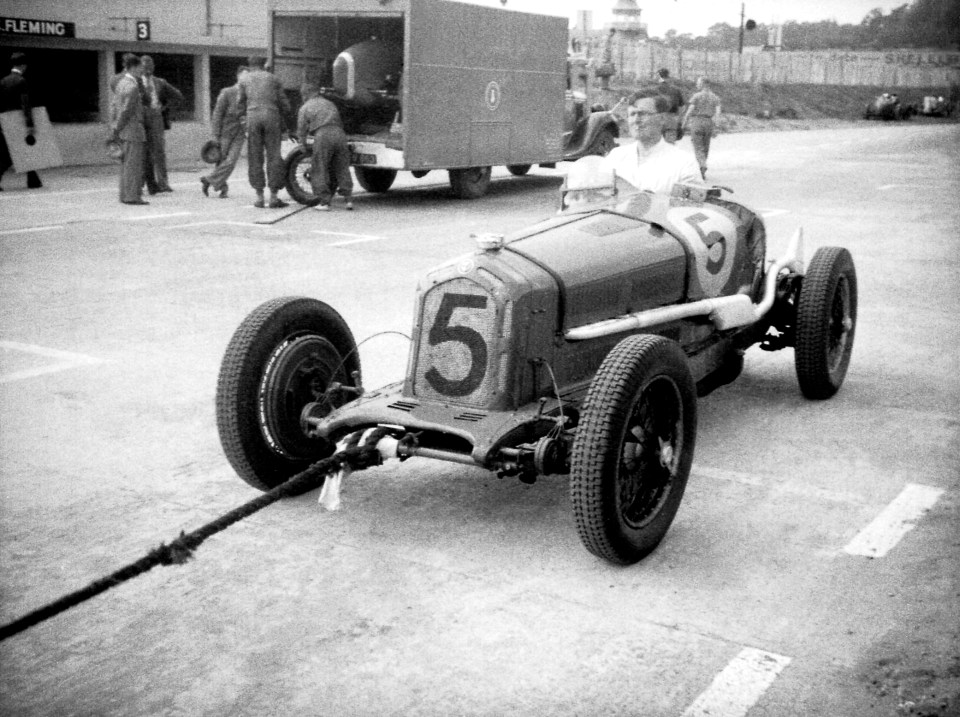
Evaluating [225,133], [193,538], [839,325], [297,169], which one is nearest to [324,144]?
[297,169]

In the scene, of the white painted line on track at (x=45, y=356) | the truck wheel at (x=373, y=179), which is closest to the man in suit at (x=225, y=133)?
the truck wheel at (x=373, y=179)

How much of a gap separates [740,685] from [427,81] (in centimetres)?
1323

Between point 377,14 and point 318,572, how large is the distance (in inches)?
486

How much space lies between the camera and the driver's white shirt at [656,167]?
6.63m

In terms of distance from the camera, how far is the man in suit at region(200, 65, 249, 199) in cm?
1619

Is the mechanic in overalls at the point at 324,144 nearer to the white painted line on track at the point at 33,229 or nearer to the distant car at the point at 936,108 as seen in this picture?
the white painted line on track at the point at 33,229

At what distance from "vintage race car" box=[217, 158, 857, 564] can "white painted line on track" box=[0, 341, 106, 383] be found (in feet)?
8.87

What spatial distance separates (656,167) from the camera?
666cm

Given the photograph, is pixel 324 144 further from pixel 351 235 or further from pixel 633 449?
pixel 633 449

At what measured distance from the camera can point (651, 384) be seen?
172 inches

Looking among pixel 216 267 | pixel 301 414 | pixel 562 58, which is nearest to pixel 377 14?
pixel 562 58

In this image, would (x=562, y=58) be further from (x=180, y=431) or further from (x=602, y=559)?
(x=602, y=559)

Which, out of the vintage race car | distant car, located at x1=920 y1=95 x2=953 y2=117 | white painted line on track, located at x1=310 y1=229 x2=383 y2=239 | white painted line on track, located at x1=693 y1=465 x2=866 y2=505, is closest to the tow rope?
the vintage race car

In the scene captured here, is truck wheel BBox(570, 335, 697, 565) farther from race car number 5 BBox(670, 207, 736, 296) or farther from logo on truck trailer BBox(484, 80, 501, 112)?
logo on truck trailer BBox(484, 80, 501, 112)
